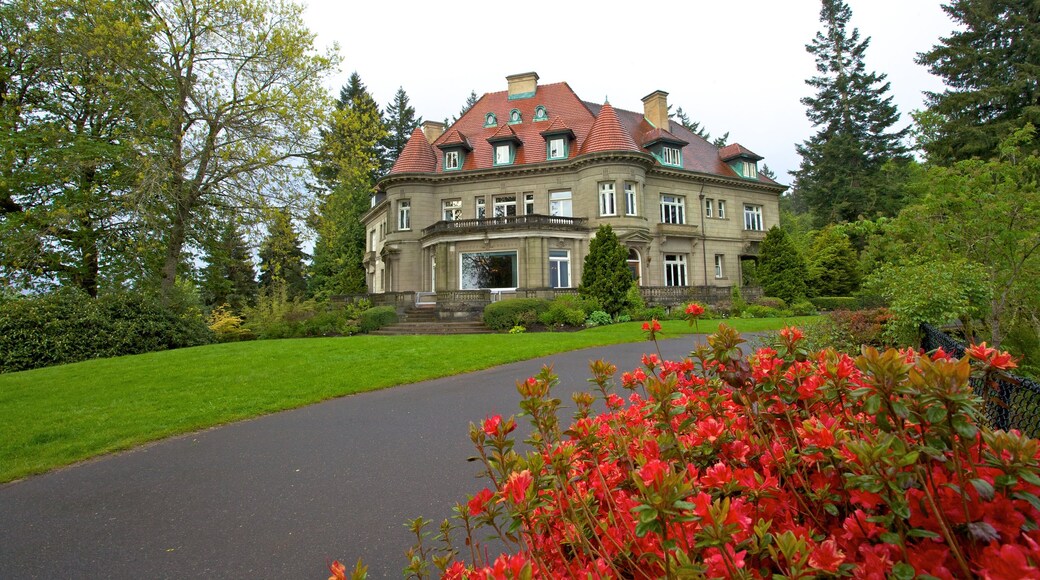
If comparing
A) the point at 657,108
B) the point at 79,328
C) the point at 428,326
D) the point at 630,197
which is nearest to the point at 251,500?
the point at 79,328

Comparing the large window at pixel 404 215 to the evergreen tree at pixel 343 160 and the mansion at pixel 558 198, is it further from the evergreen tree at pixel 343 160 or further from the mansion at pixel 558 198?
the evergreen tree at pixel 343 160

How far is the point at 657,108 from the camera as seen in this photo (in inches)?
1271

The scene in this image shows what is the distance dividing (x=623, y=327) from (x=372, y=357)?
1009cm

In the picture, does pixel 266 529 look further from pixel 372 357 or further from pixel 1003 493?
pixel 372 357

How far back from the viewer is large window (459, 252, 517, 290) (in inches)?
1046

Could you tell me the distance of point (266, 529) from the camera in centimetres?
358

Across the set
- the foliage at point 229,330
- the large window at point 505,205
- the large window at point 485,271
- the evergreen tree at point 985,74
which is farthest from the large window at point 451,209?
the evergreen tree at point 985,74

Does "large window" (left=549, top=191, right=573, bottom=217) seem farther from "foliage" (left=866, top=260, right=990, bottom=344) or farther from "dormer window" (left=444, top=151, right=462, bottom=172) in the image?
"foliage" (left=866, top=260, right=990, bottom=344)

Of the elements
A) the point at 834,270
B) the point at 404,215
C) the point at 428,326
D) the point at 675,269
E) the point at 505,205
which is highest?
the point at 505,205

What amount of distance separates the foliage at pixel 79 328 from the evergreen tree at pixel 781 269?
2861cm

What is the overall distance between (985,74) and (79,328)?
44.9 meters

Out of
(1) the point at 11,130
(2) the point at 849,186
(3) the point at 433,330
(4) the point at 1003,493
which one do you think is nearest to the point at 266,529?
(4) the point at 1003,493

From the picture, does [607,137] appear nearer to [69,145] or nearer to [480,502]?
[69,145]

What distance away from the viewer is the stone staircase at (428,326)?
20.0 m
